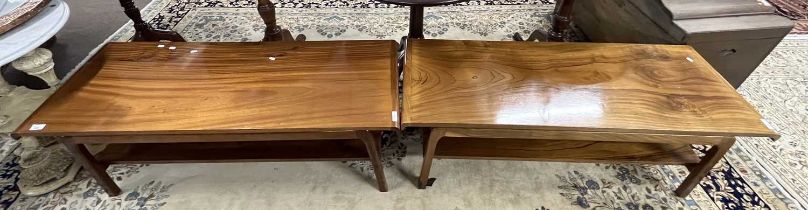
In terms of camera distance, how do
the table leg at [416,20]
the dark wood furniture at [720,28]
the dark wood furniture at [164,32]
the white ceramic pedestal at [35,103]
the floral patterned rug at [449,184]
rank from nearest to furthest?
the white ceramic pedestal at [35,103], the floral patterned rug at [449,184], the dark wood furniture at [720,28], the table leg at [416,20], the dark wood furniture at [164,32]

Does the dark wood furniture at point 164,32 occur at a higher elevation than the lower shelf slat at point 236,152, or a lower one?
higher

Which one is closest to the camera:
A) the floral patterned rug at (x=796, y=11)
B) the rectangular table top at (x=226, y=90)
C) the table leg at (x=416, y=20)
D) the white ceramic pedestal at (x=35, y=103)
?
the rectangular table top at (x=226, y=90)

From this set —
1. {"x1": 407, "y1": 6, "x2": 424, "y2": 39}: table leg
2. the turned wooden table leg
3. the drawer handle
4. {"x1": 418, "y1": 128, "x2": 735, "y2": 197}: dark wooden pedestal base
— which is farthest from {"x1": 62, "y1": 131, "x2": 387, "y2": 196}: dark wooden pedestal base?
the drawer handle

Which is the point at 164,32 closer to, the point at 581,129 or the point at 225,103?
the point at 225,103

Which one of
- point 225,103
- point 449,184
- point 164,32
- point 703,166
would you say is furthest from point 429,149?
point 164,32

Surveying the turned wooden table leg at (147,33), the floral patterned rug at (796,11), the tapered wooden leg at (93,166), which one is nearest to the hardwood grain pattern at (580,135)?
the tapered wooden leg at (93,166)

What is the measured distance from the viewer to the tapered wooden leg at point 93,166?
1099 mm

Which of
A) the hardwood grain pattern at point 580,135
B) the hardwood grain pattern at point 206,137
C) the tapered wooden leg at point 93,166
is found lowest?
the tapered wooden leg at point 93,166

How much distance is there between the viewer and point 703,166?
121 cm

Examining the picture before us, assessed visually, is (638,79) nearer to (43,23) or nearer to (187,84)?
(187,84)

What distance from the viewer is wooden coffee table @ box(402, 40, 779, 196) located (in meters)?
1.04

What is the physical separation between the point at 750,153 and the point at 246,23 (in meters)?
2.44

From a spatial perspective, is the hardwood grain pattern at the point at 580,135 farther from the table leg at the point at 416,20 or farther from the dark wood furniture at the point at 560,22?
the dark wood furniture at the point at 560,22

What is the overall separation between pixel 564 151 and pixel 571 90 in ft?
0.69
